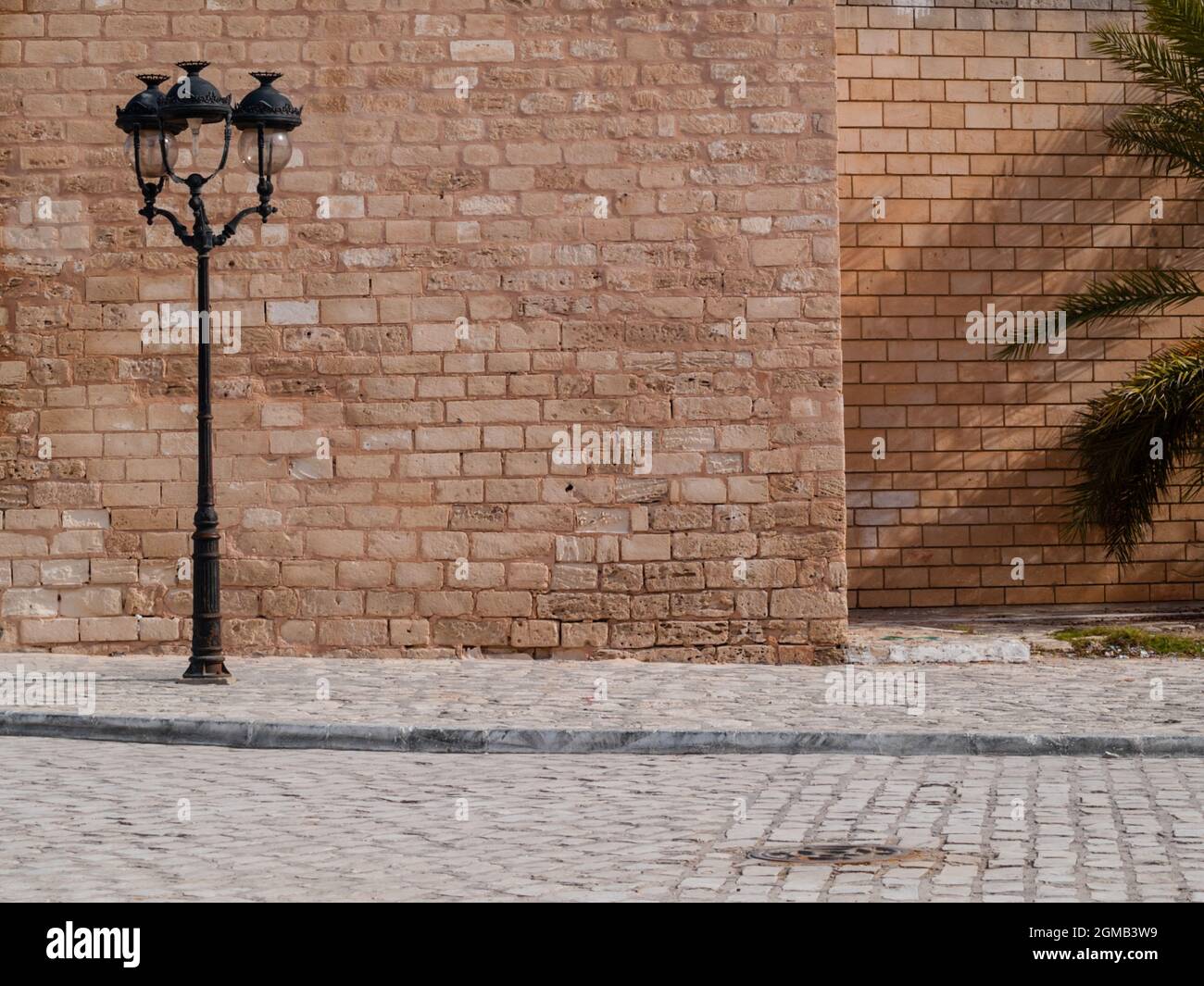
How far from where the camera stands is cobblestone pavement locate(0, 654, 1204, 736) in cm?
959

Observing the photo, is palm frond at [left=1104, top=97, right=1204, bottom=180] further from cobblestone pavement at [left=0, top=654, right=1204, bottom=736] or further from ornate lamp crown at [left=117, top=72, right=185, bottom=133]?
ornate lamp crown at [left=117, top=72, right=185, bottom=133]

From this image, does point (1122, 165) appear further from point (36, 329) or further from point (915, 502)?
point (36, 329)

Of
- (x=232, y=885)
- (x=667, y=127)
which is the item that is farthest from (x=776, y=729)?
(x=667, y=127)

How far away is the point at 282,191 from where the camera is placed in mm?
13477

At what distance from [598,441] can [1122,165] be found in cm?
596

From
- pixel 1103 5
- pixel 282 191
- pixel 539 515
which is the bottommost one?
Result: pixel 539 515

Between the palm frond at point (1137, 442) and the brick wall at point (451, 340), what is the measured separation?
283 cm

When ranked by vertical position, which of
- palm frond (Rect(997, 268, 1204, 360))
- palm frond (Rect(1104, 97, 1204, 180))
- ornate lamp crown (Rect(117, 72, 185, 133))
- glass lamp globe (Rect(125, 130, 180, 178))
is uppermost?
palm frond (Rect(1104, 97, 1204, 180))

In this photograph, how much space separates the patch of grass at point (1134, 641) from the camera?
44.3ft

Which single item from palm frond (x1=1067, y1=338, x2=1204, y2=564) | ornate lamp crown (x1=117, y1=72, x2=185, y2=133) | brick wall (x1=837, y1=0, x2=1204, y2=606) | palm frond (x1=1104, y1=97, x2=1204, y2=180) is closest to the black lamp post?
ornate lamp crown (x1=117, y1=72, x2=185, y2=133)

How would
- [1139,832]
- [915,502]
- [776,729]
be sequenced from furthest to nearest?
1. [915,502]
2. [776,729]
3. [1139,832]

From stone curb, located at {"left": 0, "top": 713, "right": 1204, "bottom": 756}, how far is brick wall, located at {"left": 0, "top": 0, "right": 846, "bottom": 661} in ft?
12.3

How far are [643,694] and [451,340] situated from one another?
137 inches

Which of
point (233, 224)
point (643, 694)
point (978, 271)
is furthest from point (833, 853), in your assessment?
point (978, 271)
